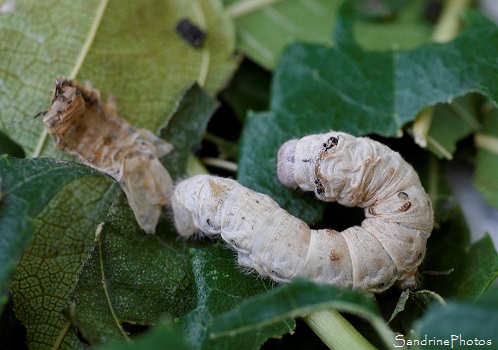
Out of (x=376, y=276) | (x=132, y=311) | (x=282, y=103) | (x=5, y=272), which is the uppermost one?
(x=282, y=103)

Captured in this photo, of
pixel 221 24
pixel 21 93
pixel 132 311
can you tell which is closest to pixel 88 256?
pixel 132 311

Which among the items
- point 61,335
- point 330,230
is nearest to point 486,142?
point 330,230

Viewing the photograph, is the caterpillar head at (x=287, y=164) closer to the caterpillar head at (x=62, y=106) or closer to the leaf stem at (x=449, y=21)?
the caterpillar head at (x=62, y=106)

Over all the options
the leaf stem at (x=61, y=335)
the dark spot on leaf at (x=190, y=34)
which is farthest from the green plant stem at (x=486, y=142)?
the leaf stem at (x=61, y=335)

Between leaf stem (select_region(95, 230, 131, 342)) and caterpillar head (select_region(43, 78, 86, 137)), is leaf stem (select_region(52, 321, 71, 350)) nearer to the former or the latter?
leaf stem (select_region(95, 230, 131, 342))

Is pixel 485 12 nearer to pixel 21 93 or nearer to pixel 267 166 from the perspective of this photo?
pixel 267 166

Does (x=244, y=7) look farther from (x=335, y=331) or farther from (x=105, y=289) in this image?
(x=335, y=331)
